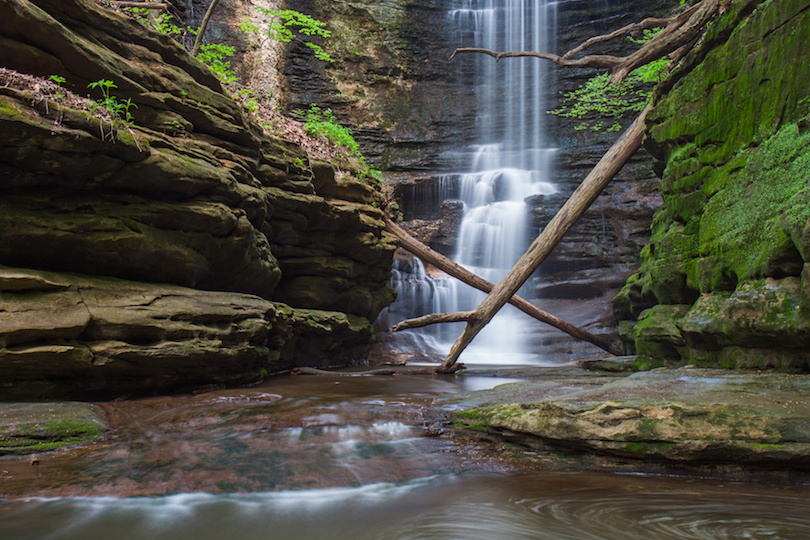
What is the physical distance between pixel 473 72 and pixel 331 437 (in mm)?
23363

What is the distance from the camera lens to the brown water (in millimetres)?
2812

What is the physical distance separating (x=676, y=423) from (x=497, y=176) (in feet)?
58.9

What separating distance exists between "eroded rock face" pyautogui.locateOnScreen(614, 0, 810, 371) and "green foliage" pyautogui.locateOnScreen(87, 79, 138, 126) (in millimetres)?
7676

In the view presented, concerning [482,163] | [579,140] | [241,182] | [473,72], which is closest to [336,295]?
[241,182]

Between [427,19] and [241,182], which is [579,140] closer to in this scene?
[427,19]

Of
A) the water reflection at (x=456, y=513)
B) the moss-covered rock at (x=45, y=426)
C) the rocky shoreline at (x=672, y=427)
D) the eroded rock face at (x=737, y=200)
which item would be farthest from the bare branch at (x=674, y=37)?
the moss-covered rock at (x=45, y=426)

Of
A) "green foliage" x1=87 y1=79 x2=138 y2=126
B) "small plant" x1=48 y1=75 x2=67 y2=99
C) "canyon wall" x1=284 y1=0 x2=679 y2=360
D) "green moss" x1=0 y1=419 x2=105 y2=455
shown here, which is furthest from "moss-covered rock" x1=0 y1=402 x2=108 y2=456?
"canyon wall" x1=284 y1=0 x2=679 y2=360

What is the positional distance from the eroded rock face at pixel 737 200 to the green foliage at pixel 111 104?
768 centimetres

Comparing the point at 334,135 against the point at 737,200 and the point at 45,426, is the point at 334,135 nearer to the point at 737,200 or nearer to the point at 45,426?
the point at 737,200

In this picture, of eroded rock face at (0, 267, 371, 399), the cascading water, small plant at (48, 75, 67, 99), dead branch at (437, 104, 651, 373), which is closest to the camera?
eroded rock face at (0, 267, 371, 399)

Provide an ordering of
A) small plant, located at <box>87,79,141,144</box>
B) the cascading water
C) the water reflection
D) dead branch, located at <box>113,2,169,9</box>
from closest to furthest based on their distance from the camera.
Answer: the water reflection
small plant, located at <box>87,79,141,144</box>
dead branch, located at <box>113,2,169,9</box>
the cascading water

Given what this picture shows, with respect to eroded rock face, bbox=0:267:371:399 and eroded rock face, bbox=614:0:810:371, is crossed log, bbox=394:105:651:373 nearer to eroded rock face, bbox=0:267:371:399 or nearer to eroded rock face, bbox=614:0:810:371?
eroded rock face, bbox=614:0:810:371

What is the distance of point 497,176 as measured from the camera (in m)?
20.6

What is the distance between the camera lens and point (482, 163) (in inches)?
864
